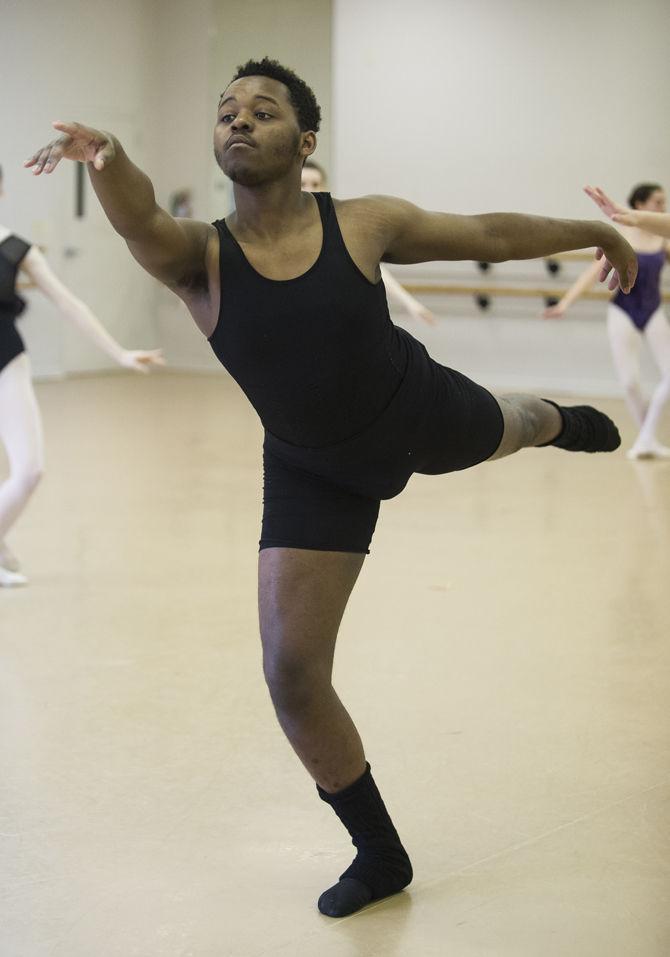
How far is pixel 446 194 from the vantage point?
12242 millimetres

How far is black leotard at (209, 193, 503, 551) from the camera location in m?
2.24

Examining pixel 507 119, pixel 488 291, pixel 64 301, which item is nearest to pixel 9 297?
pixel 64 301

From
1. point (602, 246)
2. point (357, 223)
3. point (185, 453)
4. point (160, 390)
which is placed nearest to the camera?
point (357, 223)

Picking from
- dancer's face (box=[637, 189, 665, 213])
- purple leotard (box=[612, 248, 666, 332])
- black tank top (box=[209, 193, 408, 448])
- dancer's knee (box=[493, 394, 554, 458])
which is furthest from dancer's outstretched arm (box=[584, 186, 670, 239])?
dancer's face (box=[637, 189, 665, 213])

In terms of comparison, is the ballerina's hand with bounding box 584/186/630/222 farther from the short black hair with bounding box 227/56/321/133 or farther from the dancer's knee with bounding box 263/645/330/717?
the dancer's knee with bounding box 263/645/330/717

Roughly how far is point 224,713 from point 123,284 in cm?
1040

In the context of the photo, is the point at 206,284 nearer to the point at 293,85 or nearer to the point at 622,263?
the point at 293,85

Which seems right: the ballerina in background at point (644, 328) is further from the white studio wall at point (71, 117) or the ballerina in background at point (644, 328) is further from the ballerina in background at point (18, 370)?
the white studio wall at point (71, 117)

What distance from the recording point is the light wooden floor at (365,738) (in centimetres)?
251

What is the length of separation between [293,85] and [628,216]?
2.83 feet

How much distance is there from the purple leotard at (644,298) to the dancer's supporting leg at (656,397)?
0.07 metres

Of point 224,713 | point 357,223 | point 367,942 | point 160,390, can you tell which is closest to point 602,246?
point 357,223

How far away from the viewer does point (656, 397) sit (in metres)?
8.02

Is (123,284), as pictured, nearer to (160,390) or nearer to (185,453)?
(160,390)
